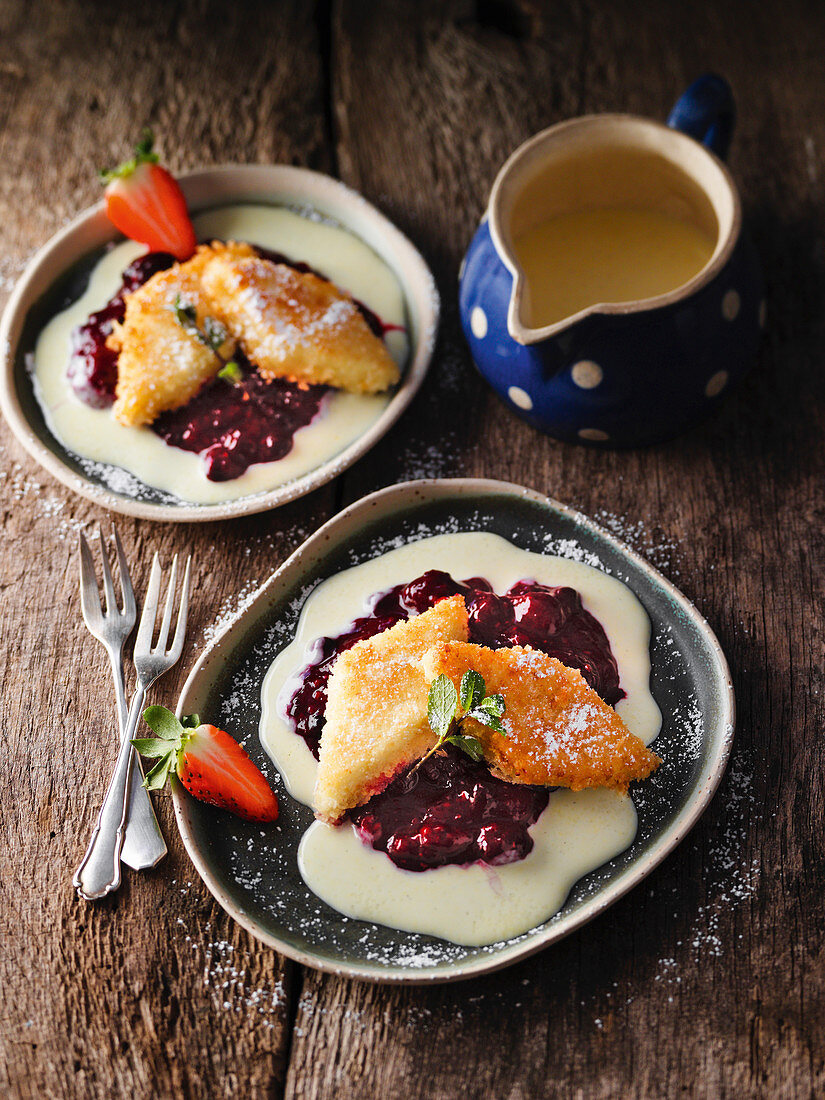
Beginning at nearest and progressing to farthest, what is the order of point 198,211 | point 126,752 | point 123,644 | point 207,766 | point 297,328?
point 207,766 → point 126,752 → point 123,644 → point 297,328 → point 198,211

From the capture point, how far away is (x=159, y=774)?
1.17 meters

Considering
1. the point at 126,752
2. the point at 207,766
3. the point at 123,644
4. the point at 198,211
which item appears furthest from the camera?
the point at 198,211

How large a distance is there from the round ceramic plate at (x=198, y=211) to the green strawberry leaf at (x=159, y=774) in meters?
0.37

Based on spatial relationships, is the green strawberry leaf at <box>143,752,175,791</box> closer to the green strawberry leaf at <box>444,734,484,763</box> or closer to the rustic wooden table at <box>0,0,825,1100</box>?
the rustic wooden table at <box>0,0,825,1100</box>

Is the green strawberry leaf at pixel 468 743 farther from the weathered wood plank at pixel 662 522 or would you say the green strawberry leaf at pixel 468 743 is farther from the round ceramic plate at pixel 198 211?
the round ceramic plate at pixel 198 211

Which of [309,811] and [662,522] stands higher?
[309,811]

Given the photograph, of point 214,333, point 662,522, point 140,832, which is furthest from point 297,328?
point 140,832

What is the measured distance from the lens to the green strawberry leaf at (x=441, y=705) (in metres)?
1.14

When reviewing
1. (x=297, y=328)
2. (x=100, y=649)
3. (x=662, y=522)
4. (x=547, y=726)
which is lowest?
(x=662, y=522)

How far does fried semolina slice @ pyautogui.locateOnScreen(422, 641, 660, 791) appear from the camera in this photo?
45.6 inches

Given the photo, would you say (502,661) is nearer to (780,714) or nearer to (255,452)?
(780,714)

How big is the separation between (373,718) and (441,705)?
0.09m

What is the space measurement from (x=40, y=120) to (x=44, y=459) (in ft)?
2.86

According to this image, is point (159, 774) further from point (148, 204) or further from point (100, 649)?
point (148, 204)
